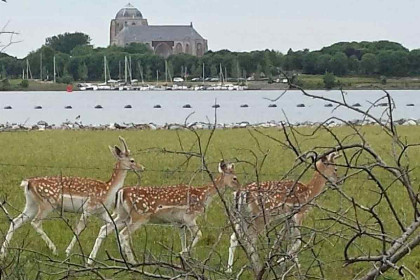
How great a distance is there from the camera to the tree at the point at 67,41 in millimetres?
98375

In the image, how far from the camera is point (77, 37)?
102000 mm

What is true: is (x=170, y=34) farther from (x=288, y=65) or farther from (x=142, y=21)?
(x=288, y=65)

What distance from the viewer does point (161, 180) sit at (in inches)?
560

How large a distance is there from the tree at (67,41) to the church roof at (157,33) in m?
25.2

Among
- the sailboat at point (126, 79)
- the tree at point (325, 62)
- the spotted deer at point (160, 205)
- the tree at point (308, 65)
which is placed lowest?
the sailboat at point (126, 79)

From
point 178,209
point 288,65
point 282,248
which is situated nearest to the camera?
point 282,248

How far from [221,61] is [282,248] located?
63.3 meters

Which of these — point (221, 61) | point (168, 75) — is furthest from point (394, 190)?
point (168, 75)

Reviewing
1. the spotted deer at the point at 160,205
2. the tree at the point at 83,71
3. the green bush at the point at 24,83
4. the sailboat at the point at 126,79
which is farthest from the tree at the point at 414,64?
the tree at the point at 83,71

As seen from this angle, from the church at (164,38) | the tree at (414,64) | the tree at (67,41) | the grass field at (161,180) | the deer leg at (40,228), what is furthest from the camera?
the church at (164,38)

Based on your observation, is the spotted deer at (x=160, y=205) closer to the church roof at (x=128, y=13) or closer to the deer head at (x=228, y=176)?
the deer head at (x=228, y=176)

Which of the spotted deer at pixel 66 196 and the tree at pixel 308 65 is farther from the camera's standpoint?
the tree at pixel 308 65

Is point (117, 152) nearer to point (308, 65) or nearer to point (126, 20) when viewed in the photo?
point (308, 65)

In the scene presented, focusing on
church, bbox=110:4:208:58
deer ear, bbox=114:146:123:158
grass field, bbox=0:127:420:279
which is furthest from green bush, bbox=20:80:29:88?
deer ear, bbox=114:146:123:158
